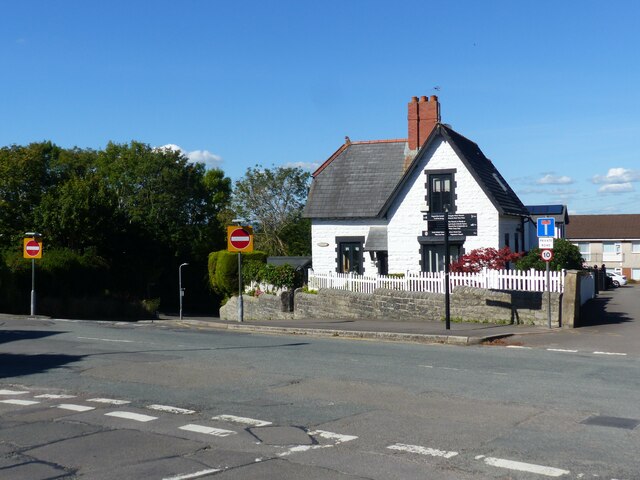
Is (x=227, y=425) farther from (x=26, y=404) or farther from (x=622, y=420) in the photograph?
(x=622, y=420)

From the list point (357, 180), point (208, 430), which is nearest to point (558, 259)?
point (357, 180)

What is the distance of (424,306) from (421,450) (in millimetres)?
16141

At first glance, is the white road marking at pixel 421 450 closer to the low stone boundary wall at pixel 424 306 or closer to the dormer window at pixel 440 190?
the low stone boundary wall at pixel 424 306

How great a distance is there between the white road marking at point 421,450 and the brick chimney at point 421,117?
28.4 m

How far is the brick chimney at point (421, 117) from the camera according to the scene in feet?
116

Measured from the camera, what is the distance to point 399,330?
20.7m

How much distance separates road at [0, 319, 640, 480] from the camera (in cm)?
743

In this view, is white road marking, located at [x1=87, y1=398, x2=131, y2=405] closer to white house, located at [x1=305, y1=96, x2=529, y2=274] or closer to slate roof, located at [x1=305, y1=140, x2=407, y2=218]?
white house, located at [x1=305, y1=96, x2=529, y2=274]

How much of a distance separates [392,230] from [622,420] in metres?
24.7

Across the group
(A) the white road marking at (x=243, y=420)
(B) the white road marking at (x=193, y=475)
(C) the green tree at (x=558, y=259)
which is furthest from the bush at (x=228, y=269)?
(B) the white road marking at (x=193, y=475)

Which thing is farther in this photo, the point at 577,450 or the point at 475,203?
the point at 475,203

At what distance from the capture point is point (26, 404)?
10.9 metres

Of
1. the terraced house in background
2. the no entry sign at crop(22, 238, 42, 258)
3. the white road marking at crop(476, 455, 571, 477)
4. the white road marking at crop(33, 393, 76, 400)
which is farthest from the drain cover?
the terraced house in background

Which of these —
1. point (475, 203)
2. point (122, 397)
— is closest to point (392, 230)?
point (475, 203)
